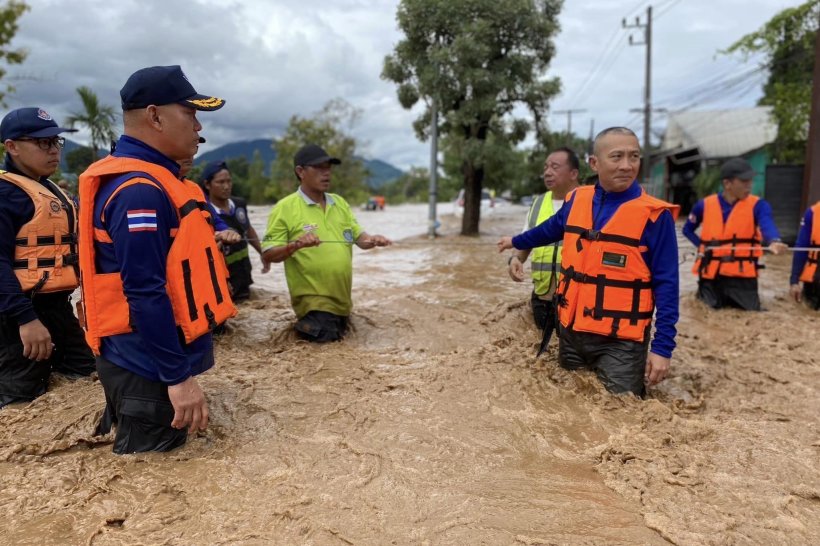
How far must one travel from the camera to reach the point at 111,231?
2.37 m

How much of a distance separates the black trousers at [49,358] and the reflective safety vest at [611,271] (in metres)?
3.50

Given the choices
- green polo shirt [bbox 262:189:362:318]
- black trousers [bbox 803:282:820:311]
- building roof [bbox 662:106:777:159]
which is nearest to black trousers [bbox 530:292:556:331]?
green polo shirt [bbox 262:189:362:318]

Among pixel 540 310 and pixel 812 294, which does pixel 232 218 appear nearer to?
pixel 540 310

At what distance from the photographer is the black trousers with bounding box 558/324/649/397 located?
3617mm

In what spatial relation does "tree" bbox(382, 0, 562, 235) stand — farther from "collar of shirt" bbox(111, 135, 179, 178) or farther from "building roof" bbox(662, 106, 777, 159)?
"building roof" bbox(662, 106, 777, 159)

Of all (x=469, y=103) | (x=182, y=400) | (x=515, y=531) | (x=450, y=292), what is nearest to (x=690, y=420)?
(x=515, y=531)

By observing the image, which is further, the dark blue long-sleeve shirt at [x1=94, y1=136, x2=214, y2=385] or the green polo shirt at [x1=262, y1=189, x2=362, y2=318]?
the green polo shirt at [x1=262, y1=189, x2=362, y2=318]

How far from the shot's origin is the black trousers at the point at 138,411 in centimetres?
259

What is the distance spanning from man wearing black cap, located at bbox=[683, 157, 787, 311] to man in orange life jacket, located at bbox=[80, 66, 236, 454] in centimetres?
633

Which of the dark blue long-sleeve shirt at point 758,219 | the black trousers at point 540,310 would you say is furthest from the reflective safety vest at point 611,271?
the dark blue long-sleeve shirt at point 758,219

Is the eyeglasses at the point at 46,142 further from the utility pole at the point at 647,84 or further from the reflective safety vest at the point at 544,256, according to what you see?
the utility pole at the point at 647,84

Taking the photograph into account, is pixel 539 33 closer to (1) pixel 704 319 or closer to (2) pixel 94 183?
(1) pixel 704 319

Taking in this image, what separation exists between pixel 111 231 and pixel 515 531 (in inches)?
83.1

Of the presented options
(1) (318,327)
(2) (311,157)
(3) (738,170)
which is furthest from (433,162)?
(1) (318,327)
